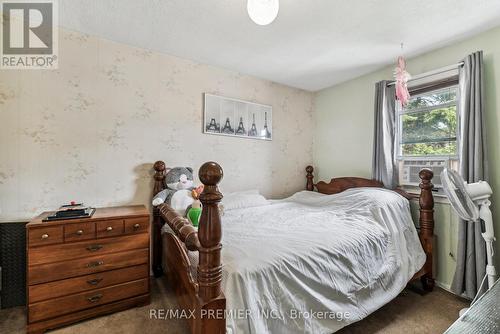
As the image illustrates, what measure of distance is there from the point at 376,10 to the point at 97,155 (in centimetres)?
264

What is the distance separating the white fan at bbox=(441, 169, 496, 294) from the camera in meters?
1.62

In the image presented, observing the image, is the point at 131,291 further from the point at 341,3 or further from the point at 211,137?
the point at 341,3

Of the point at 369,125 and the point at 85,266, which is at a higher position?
the point at 369,125

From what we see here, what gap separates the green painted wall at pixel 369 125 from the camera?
197 centimetres

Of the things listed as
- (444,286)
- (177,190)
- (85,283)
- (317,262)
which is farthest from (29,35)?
(444,286)

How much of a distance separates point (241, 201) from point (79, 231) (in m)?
1.42

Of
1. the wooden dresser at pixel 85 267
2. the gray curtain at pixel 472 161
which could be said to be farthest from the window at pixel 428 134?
the wooden dresser at pixel 85 267

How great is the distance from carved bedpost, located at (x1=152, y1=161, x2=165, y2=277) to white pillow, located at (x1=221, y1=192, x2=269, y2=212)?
663mm

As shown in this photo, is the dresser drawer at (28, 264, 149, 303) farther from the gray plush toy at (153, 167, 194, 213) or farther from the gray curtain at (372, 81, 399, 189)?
the gray curtain at (372, 81, 399, 189)

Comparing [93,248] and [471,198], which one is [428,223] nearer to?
[471,198]

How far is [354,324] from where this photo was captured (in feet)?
5.64

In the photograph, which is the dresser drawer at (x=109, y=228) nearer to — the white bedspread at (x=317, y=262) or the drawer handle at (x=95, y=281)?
the drawer handle at (x=95, y=281)

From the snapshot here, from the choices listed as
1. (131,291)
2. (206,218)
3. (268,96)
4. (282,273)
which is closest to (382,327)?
(282,273)

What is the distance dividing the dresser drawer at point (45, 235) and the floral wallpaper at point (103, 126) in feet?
1.71
